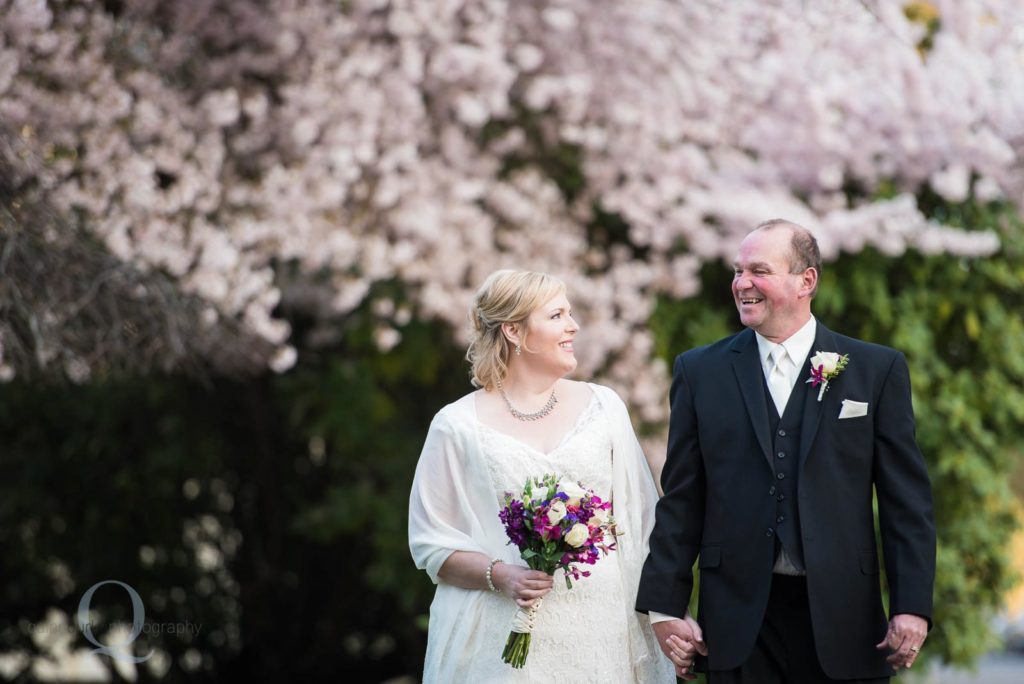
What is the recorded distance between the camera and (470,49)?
23.3 feet

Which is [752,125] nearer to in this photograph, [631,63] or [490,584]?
[631,63]

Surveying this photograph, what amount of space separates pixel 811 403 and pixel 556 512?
2.53ft

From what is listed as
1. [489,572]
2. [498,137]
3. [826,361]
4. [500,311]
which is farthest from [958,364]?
[489,572]

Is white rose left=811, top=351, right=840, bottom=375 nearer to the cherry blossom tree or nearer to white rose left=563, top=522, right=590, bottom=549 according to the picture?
white rose left=563, top=522, right=590, bottom=549

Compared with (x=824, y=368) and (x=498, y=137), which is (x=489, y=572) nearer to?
(x=824, y=368)

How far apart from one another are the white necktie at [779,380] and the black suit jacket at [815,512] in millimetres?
39

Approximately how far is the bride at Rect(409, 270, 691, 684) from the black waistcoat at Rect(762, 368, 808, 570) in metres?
0.44

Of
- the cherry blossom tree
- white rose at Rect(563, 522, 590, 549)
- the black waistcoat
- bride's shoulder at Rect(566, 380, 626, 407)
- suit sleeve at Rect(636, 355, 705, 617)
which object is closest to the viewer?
white rose at Rect(563, 522, 590, 549)

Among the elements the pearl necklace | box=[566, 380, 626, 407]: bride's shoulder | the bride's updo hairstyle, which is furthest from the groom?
the bride's updo hairstyle

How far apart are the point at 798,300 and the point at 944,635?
4.22 meters

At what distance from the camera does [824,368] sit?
11.9 feet

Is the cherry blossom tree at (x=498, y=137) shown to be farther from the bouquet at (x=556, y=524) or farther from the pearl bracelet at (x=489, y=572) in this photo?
the bouquet at (x=556, y=524)

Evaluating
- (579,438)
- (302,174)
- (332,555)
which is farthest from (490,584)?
(332,555)

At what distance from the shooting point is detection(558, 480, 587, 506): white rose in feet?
11.6
